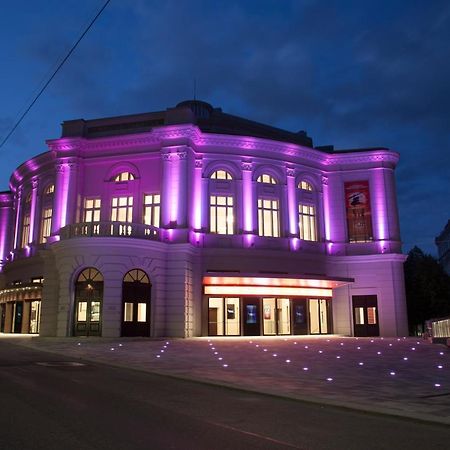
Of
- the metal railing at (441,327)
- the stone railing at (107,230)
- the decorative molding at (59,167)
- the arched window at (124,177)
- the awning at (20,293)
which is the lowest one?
the metal railing at (441,327)

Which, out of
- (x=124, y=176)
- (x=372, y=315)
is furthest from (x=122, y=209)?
(x=372, y=315)

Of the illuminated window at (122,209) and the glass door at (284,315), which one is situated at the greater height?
the illuminated window at (122,209)

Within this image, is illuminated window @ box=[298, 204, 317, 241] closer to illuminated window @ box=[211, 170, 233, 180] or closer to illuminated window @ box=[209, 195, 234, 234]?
illuminated window @ box=[209, 195, 234, 234]

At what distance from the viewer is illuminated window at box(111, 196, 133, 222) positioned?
33.5 metres

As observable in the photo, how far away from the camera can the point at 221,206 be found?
33.9 m

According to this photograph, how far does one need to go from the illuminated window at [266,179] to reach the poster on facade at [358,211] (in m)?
6.34

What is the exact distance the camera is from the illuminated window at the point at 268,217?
34.7 m

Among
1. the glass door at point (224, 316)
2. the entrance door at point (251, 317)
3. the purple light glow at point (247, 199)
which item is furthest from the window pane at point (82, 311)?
the purple light glow at point (247, 199)

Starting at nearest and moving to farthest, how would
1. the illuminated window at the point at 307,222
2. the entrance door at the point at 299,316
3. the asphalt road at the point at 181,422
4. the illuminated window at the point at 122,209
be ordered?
the asphalt road at the point at 181,422 < the illuminated window at the point at 122,209 < the entrance door at the point at 299,316 < the illuminated window at the point at 307,222

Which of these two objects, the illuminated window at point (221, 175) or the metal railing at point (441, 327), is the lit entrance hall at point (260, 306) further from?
the metal railing at point (441, 327)

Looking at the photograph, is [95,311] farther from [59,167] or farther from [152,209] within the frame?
[59,167]

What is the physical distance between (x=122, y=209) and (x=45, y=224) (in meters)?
7.32

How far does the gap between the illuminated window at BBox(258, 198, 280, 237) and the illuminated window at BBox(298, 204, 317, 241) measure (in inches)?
79.1

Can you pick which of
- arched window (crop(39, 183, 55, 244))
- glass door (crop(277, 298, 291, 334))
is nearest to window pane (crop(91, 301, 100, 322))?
arched window (crop(39, 183, 55, 244))
